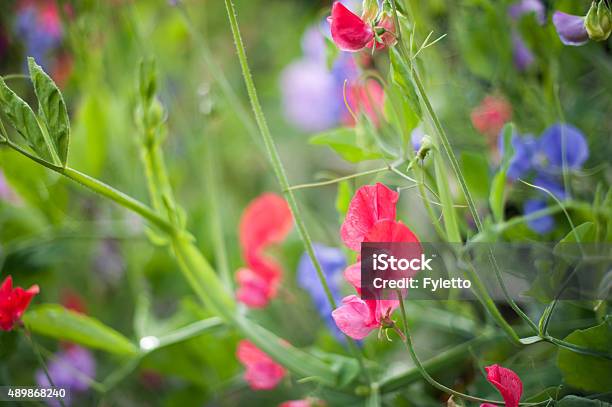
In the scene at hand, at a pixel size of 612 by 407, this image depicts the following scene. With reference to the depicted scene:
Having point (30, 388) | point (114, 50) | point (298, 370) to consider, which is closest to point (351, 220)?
point (298, 370)

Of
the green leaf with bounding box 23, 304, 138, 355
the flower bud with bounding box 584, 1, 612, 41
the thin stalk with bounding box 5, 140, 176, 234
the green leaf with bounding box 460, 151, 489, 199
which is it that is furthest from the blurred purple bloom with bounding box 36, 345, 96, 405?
the flower bud with bounding box 584, 1, 612, 41

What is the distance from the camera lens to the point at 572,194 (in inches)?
16.5

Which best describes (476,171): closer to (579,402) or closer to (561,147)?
(561,147)

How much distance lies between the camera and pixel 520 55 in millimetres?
498

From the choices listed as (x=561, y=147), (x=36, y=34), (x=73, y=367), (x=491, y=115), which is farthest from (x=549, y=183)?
(x=36, y=34)

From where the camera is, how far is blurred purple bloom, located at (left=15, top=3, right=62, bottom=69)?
708 millimetres

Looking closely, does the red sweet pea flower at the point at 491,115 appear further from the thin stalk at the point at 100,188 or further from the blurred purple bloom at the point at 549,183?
the thin stalk at the point at 100,188

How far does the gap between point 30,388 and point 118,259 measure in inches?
12.1

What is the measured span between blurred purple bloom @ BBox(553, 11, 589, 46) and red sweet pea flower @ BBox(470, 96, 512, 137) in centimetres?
21

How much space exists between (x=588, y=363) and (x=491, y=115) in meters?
0.28

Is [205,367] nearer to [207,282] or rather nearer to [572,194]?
[207,282]

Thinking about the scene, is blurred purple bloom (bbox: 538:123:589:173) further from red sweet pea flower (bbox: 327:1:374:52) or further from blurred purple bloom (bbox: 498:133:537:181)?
red sweet pea flower (bbox: 327:1:374:52)

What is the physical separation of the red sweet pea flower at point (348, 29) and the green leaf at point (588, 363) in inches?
6.5

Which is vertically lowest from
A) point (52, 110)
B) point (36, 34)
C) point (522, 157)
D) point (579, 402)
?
point (579, 402)
